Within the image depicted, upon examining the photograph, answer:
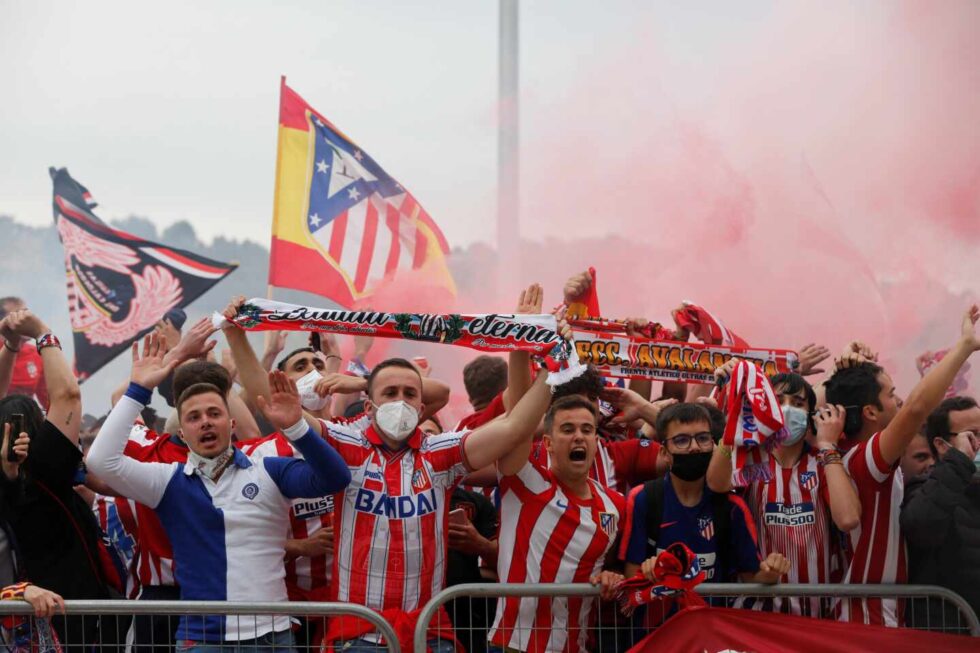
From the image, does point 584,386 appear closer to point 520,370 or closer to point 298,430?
point 520,370

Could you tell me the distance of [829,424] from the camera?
451 centimetres

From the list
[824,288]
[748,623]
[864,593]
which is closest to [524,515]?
[748,623]

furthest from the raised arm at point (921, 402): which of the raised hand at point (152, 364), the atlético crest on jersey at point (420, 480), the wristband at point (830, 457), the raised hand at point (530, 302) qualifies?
the raised hand at point (152, 364)

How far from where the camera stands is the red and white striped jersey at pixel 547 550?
165 inches

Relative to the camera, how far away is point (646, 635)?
4234 millimetres

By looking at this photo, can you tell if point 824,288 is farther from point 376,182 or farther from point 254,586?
point 254,586

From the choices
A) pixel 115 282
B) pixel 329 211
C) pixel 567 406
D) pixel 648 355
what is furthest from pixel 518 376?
pixel 115 282

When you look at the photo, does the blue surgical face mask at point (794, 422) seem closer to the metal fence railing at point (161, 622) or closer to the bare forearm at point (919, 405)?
the bare forearm at point (919, 405)

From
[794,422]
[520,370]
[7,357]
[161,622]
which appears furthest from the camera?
[7,357]

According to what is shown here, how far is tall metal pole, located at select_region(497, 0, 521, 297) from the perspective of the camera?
12.8 meters

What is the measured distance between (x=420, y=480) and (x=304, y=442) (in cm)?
45

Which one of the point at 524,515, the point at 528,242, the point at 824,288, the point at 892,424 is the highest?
the point at 528,242

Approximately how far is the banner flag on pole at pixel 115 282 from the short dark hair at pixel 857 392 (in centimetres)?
539

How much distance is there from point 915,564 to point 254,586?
2.32 m
